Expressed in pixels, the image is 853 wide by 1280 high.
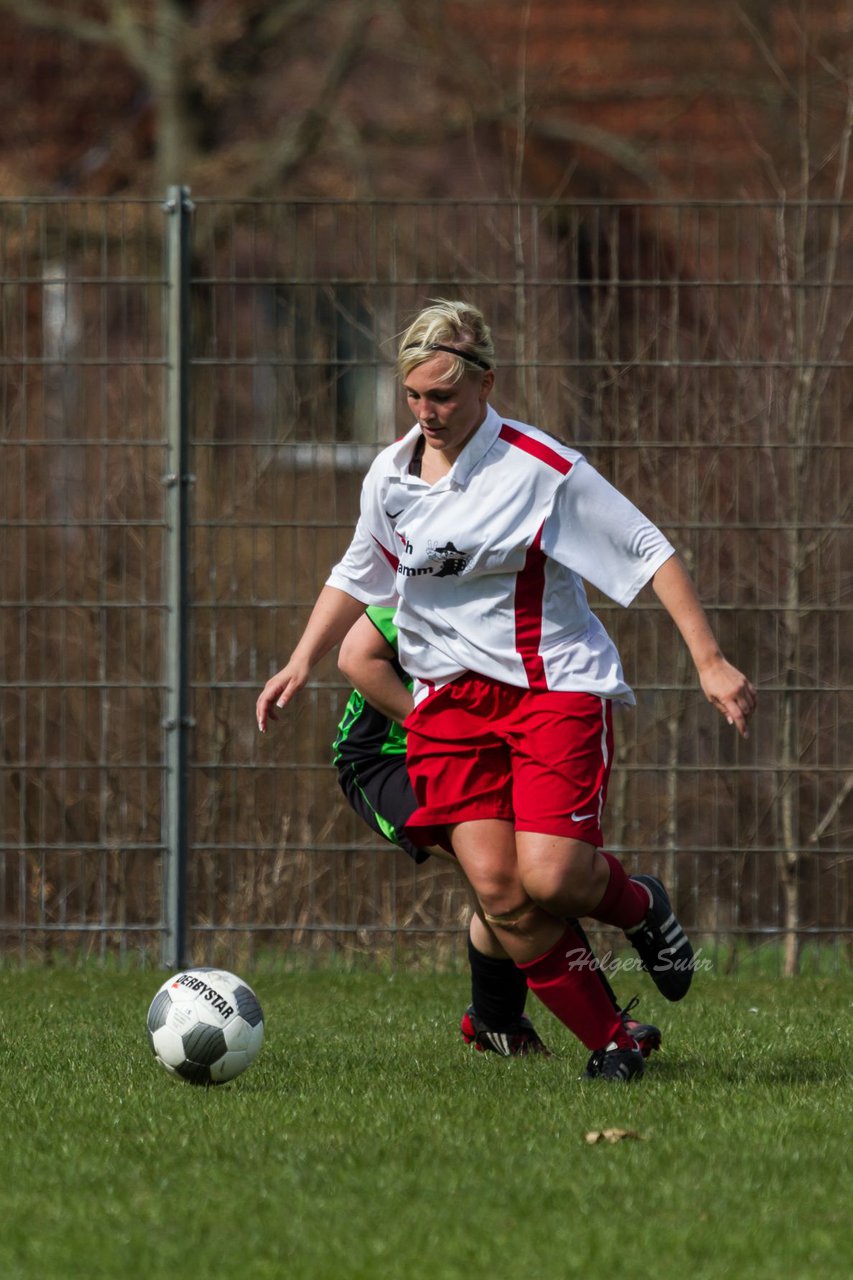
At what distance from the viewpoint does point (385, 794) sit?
575 cm

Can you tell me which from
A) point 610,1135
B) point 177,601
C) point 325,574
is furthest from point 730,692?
point 177,601

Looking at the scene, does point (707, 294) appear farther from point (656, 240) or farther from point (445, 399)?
point (445, 399)

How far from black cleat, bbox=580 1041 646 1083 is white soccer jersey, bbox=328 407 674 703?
0.94 meters

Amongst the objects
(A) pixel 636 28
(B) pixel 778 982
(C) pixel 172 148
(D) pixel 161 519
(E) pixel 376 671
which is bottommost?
(B) pixel 778 982

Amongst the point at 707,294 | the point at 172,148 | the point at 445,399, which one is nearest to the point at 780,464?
the point at 707,294

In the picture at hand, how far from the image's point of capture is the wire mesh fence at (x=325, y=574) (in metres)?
7.54

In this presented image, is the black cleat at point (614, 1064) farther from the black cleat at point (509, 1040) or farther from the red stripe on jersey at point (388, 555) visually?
the red stripe on jersey at point (388, 555)

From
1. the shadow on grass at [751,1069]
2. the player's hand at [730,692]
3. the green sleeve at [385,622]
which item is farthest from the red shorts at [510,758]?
the shadow on grass at [751,1069]

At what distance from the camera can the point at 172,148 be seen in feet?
55.0

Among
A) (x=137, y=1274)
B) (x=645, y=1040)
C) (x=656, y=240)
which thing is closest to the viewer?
(x=137, y=1274)

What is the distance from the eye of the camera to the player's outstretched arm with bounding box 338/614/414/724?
5.61 meters

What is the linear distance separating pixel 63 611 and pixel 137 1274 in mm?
5017

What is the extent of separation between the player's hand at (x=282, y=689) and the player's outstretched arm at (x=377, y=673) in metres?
0.44

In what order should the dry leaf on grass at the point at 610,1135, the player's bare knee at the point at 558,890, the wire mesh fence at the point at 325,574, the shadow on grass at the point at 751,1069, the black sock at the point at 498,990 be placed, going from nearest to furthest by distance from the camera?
1. the dry leaf on grass at the point at 610,1135
2. the player's bare knee at the point at 558,890
3. the shadow on grass at the point at 751,1069
4. the black sock at the point at 498,990
5. the wire mesh fence at the point at 325,574
